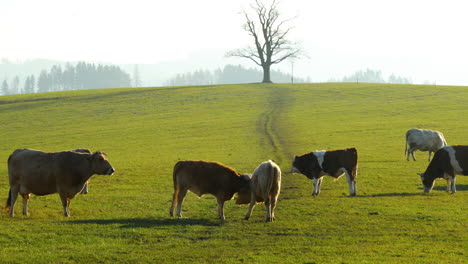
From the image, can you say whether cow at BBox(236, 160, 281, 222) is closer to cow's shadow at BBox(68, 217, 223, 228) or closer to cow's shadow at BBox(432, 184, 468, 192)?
cow's shadow at BBox(68, 217, 223, 228)

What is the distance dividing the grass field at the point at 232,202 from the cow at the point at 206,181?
0.94 m

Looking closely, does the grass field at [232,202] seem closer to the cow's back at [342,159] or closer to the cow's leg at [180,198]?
the cow's leg at [180,198]

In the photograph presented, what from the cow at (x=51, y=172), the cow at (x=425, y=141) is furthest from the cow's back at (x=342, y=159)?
the cow at (x=425, y=141)

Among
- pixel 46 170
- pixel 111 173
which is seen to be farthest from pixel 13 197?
pixel 111 173

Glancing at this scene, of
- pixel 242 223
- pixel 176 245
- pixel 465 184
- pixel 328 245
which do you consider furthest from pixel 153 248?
pixel 465 184

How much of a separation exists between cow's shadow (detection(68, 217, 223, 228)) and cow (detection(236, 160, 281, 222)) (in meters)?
1.38

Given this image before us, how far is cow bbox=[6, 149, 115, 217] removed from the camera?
54.9 feet

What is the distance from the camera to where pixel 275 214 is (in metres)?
17.6

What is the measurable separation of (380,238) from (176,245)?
18.8ft

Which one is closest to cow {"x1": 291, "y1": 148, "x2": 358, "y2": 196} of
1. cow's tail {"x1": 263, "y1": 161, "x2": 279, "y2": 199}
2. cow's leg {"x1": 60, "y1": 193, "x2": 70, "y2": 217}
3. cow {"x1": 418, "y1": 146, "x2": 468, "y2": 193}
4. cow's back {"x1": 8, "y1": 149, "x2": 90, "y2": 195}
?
cow {"x1": 418, "y1": 146, "x2": 468, "y2": 193}

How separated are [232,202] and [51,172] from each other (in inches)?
280

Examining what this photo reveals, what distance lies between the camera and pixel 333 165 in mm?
21422

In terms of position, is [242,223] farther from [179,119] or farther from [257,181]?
[179,119]

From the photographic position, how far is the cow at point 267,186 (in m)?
16.0
